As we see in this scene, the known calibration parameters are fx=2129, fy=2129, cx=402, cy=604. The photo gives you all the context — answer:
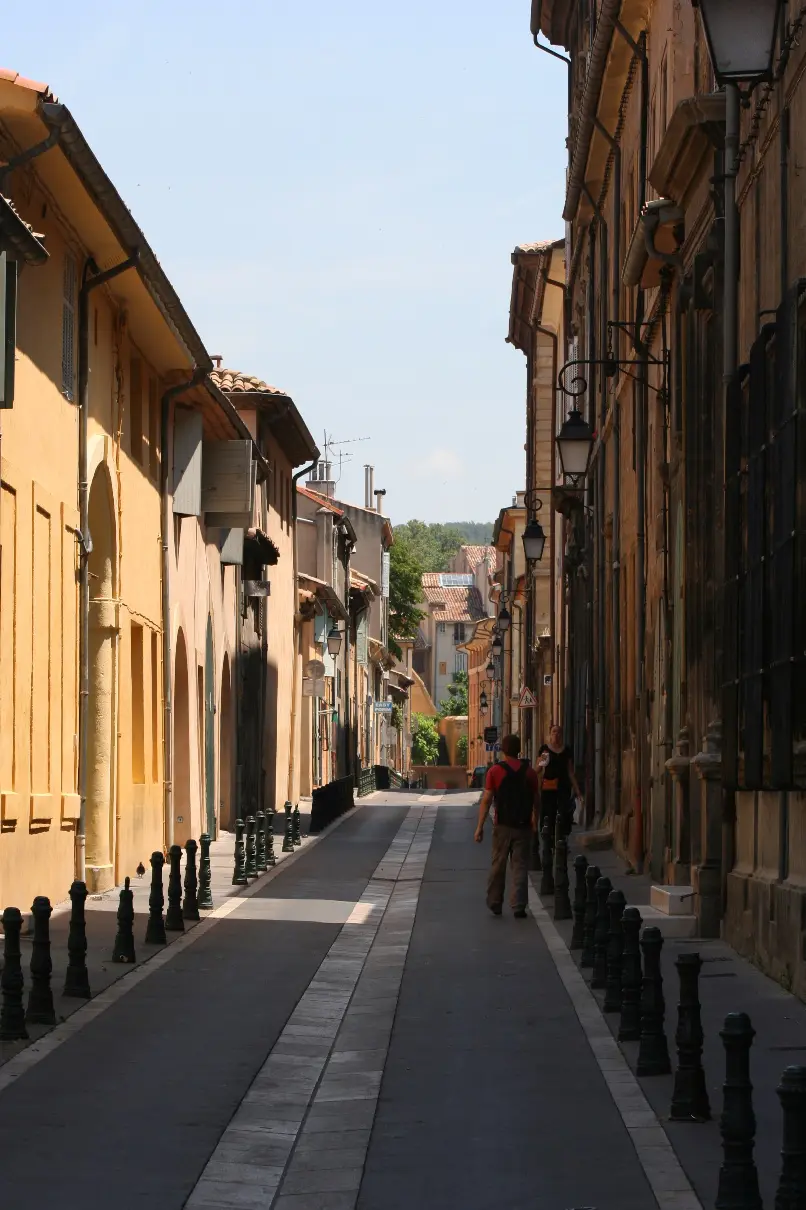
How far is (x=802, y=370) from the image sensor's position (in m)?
11.7

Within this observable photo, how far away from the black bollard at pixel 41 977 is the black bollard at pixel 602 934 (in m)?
3.29

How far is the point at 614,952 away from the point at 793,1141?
19.5ft

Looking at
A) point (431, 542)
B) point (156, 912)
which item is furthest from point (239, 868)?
point (431, 542)

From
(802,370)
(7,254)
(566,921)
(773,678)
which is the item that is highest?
(7,254)

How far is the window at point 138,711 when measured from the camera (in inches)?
980

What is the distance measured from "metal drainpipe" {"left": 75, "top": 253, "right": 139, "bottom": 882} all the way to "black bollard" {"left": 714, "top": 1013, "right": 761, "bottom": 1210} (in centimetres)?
1420

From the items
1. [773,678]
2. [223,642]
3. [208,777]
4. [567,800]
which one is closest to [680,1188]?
[773,678]

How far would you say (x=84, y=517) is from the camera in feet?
67.6

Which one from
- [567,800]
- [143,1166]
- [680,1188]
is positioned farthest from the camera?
[567,800]

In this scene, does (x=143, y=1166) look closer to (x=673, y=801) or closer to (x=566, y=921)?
(x=566, y=921)

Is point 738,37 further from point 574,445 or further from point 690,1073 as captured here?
point 574,445

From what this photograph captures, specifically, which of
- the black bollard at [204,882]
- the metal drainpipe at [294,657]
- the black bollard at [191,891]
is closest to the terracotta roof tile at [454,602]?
the metal drainpipe at [294,657]

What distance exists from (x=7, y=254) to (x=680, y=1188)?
985cm

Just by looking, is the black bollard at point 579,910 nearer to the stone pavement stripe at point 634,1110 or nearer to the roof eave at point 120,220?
the stone pavement stripe at point 634,1110
